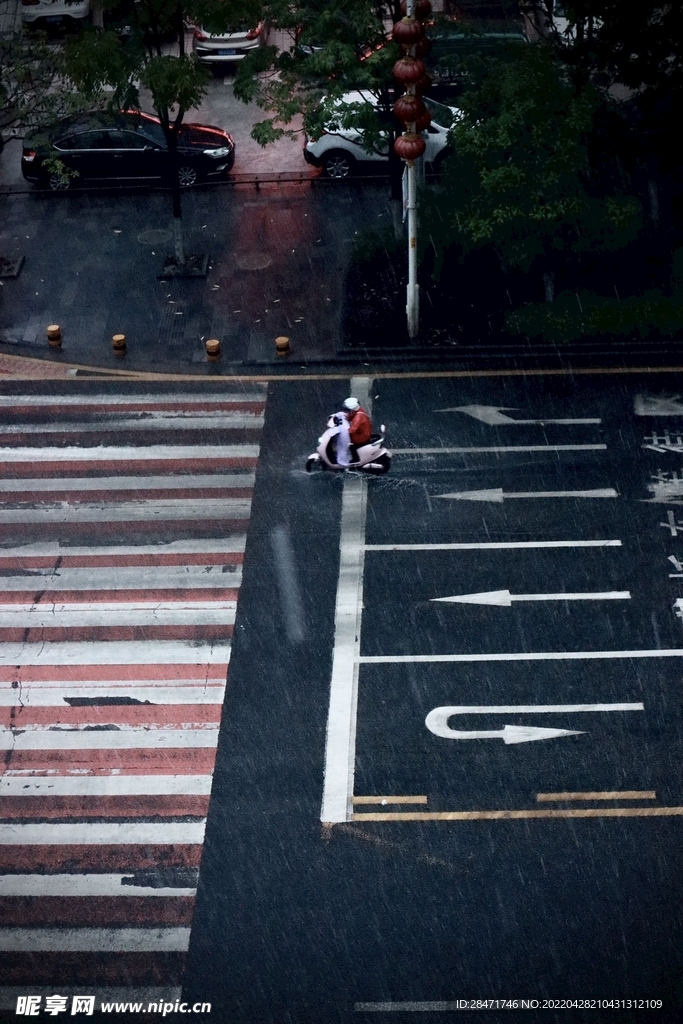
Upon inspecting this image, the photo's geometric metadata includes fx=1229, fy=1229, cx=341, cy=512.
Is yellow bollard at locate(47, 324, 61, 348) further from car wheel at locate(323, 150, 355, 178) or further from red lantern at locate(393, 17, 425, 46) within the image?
red lantern at locate(393, 17, 425, 46)

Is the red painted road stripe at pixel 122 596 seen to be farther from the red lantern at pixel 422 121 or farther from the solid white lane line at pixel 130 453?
the red lantern at pixel 422 121

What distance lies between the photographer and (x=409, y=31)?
21266mm

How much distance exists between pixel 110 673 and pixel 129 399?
723 cm

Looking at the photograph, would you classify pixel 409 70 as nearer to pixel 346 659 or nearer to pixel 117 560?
pixel 117 560

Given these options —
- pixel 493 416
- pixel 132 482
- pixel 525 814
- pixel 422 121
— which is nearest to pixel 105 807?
pixel 525 814

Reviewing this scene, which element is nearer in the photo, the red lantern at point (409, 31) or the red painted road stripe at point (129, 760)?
the red painted road stripe at point (129, 760)

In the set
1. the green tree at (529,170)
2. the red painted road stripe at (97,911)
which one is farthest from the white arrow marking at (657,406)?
the red painted road stripe at (97,911)

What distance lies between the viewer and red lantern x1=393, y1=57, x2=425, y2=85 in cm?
2166

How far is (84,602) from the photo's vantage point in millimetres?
19562

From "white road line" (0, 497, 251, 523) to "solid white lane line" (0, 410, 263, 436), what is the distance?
2130mm

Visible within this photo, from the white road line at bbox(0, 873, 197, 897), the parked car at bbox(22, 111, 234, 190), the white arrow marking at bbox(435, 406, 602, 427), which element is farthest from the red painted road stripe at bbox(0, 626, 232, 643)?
the parked car at bbox(22, 111, 234, 190)

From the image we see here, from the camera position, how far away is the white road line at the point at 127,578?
19.8 meters

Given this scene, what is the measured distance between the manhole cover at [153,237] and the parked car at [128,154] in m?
1.95

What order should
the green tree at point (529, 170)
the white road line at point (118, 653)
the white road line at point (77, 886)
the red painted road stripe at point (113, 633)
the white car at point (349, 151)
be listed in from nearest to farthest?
the white road line at point (77, 886) → the white road line at point (118, 653) → the red painted road stripe at point (113, 633) → the green tree at point (529, 170) → the white car at point (349, 151)
